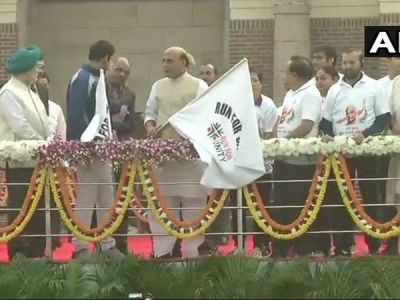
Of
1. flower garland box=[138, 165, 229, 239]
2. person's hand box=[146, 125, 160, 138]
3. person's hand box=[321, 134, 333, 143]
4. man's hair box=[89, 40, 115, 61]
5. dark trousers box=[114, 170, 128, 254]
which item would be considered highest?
man's hair box=[89, 40, 115, 61]

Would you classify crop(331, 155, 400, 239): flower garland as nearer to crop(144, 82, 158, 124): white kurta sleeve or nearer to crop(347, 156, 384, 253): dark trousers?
crop(347, 156, 384, 253): dark trousers

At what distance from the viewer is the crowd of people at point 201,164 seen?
33.8ft

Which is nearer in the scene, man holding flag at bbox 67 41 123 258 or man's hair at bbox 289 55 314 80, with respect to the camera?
man holding flag at bbox 67 41 123 258

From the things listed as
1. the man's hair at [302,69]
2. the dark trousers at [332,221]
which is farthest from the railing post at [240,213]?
the man's hair at [302,69]

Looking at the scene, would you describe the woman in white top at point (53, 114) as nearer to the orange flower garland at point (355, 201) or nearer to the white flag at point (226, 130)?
the white flag at point (226, 130)

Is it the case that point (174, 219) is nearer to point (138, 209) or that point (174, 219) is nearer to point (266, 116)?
Result: point (138, 209)

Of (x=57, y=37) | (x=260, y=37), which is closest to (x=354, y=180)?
(x=260, y=37)

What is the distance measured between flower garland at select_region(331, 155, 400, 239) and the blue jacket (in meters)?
2.22

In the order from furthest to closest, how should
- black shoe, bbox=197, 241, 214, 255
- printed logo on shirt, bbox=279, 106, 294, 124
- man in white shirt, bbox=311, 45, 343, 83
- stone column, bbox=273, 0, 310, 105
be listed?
stone column, bbox=273, 0, 310, 105 → man in white shirt, bbox=311, 45, 343, 83 → printed logo on shirt, bbox=279, 106, 294, 124 → black shoe, bbox=197, 241, 214, 255

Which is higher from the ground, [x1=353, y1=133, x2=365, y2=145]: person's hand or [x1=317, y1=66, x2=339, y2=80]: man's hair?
[x1=317, y1=66, x2=339, y2=80]: man's hair

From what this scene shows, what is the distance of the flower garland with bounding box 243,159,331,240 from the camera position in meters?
10.0

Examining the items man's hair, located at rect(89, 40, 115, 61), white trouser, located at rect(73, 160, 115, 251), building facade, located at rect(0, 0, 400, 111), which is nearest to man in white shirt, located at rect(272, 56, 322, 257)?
white trouser, located at rect(73, 160, 115, 251)

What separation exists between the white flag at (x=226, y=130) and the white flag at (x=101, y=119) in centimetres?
57

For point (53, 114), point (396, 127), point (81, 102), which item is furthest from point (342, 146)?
point (53, 114)
